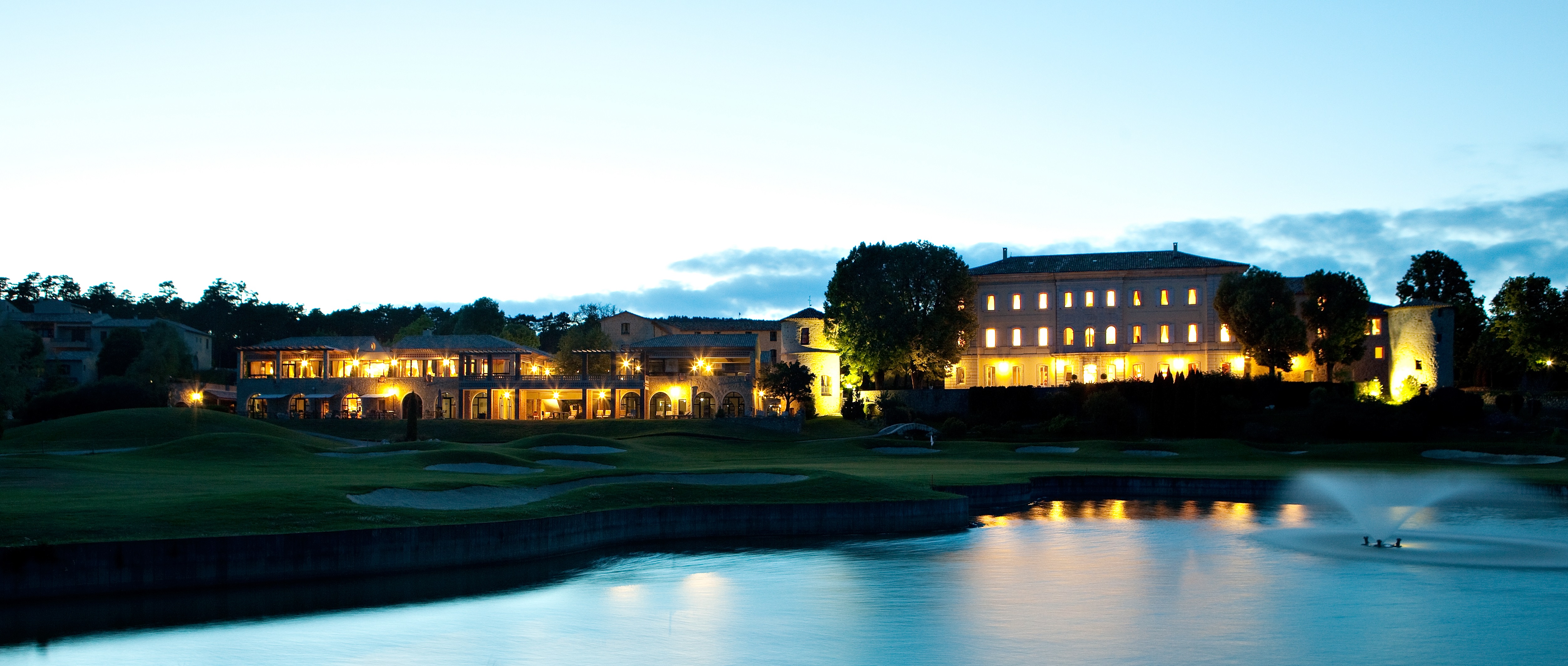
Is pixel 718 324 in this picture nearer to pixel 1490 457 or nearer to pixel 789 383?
pixel 789 383

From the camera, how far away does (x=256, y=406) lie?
85.5 meters

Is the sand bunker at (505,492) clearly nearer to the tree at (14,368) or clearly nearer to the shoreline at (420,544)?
the shoreline at (420,544)

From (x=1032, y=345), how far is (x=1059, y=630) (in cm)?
6922

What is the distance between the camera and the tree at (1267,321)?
73625 mm

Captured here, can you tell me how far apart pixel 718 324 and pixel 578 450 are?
169ft

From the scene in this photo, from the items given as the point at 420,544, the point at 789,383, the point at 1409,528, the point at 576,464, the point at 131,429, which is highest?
the point at 789,383

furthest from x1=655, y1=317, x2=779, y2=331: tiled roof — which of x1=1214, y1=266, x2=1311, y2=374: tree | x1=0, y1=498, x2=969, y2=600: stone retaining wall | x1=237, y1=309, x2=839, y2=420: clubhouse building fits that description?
x1=0, y1=498, x2=969, y2=600: stone retaining wall

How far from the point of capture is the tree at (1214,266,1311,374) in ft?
242

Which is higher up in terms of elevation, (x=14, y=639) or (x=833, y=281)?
(x=833, y=281)

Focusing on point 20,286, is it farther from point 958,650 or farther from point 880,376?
point 958,650

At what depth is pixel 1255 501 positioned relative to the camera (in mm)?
37469

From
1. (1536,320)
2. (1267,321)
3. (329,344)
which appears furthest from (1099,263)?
(329,344)

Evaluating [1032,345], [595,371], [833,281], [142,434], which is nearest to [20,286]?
[595,371]

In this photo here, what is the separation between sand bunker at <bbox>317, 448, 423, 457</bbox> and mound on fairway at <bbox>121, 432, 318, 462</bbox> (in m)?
0.81
